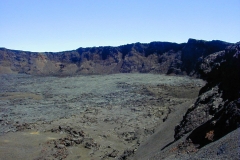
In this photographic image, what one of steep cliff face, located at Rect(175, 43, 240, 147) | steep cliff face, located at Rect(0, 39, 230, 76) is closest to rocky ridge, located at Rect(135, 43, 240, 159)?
steep cliff face, located at Rect(175, 43, 240, 147)

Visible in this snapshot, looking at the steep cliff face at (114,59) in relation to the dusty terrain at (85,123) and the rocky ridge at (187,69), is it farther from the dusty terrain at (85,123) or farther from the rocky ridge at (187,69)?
the dusty terrain at (85,123)

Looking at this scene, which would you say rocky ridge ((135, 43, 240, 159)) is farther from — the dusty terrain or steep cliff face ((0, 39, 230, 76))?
steep cliff face ((0, 39, 230, 76))

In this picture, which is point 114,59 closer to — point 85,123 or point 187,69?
point 187,69

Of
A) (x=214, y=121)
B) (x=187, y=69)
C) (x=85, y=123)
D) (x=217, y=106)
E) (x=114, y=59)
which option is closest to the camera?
(x=214, y=121)

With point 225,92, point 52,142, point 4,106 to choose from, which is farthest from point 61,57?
point 225,92

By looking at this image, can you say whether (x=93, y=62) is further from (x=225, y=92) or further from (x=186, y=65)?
(x=225, y=92)

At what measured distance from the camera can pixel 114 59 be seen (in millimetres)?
93625

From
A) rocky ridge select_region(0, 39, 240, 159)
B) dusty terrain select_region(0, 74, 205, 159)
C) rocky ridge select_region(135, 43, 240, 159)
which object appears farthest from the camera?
dusty terrain select_region(0, 74, 205, 159)

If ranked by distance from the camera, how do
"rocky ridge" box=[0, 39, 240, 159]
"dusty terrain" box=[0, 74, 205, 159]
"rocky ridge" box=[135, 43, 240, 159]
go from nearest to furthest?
"rocky ridge" box=[135, 43, 240, 159] → "rocky ridge" box=[0, 39, 240, 159] → "dusty terrain" box=[0, 74, 205, 159]

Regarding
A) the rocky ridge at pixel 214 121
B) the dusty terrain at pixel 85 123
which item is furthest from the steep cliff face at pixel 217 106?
the dusty terrain at pixel 85 123

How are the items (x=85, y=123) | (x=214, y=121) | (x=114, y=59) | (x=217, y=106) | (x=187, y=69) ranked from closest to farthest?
(x=214, y=121) → (x=217, y=106) → (x=85, y=123) → (x=187, y=69) → (x=114, y=59)

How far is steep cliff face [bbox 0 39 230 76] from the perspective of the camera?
227 ft

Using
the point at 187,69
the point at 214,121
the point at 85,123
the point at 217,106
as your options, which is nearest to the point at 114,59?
the point at 187,69

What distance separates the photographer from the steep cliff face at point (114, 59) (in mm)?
69250
